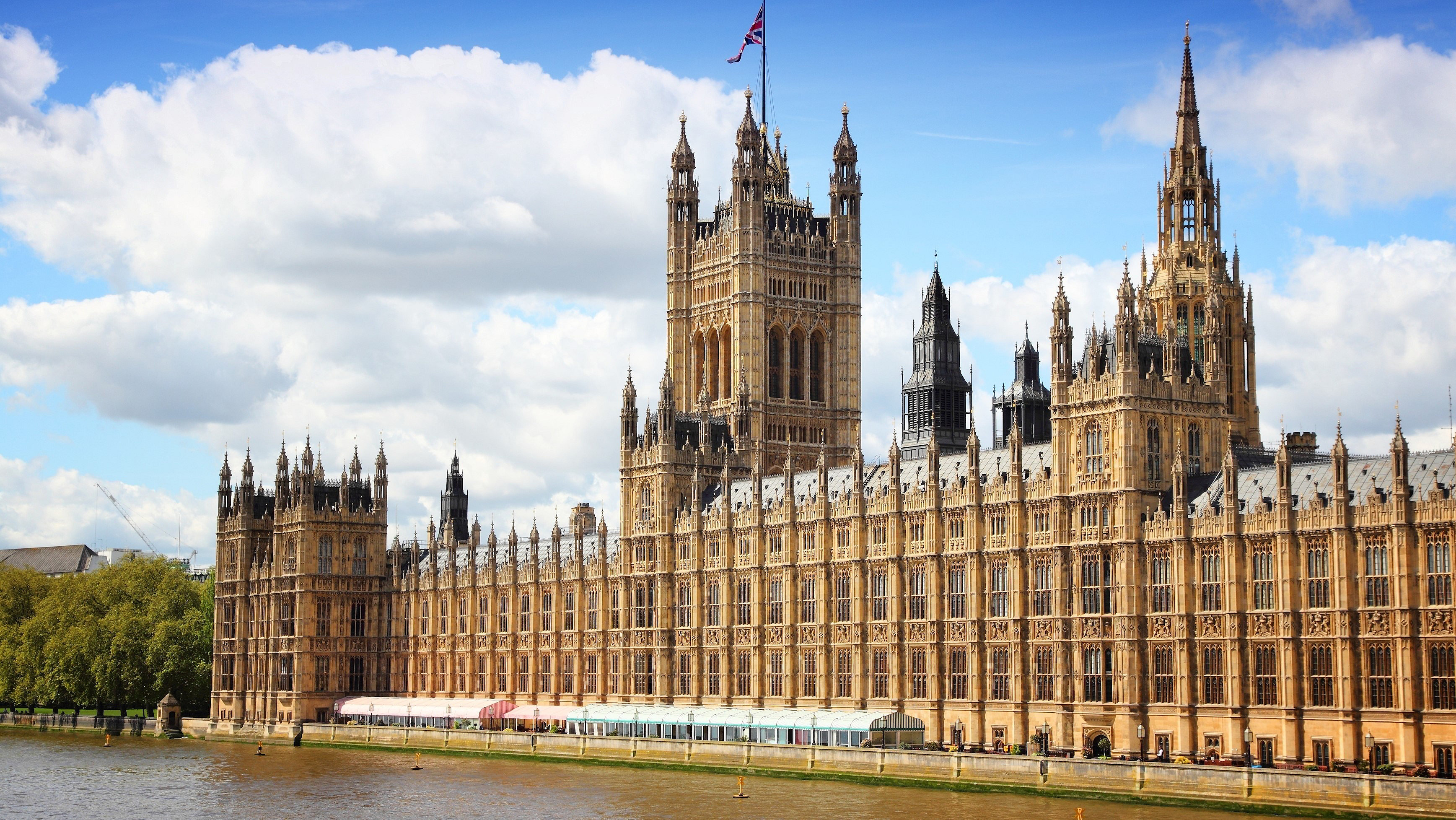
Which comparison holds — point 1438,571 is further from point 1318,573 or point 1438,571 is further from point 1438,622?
point 1318,573

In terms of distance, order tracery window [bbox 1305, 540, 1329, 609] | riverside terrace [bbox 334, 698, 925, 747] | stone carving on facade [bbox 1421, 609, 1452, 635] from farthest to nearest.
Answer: riverside terrace [bbox 334, 698, 925, 747] < tracery window [bbox 1305, 540, 1329, 609] < stone carving on facade [bbox 1421, 609, 1452, 635]

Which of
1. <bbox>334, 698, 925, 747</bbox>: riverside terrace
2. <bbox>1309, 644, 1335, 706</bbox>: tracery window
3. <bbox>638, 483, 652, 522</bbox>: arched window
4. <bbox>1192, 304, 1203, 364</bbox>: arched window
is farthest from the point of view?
<bbox>638, 483, 652, 522</bbox>: arched window

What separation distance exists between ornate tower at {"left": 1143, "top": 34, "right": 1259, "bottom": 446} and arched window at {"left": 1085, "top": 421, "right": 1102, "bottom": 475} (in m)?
39.3

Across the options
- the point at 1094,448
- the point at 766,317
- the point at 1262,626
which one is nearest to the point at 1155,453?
the point at 1094,448

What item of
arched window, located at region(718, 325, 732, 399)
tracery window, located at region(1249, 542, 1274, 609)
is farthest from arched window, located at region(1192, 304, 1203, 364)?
arched window, located at region(718, 325, 732, 399)

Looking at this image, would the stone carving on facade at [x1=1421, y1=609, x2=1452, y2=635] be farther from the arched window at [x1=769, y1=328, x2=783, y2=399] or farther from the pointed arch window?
the arched window at [x1=769, y1=328, x2=783, y2=399]

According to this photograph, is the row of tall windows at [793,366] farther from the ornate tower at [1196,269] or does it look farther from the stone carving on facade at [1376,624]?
the stone carving on facade at [1376,624]

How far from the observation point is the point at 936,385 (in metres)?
183

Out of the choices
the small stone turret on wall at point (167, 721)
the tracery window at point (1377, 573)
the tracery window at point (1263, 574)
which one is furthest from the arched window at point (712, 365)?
the tracery window at point (1377, 573)

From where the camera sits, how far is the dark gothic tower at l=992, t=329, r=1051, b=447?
568 ft

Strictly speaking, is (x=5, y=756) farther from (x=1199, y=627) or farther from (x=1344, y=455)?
(x=1344, y=455)

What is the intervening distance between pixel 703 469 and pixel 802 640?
83.6 ft

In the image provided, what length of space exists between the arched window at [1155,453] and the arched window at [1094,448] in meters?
3.06

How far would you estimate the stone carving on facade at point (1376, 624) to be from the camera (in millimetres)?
107250
